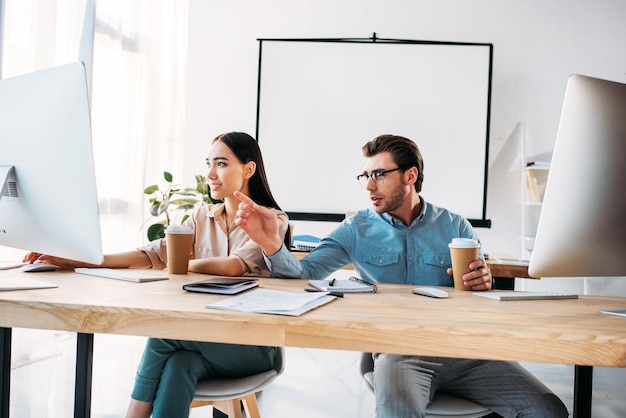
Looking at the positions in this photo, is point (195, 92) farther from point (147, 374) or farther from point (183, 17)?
point (147, 374)

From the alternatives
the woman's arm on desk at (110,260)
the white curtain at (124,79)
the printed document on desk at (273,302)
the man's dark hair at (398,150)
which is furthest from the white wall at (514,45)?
the printed document on desk at (273,302)

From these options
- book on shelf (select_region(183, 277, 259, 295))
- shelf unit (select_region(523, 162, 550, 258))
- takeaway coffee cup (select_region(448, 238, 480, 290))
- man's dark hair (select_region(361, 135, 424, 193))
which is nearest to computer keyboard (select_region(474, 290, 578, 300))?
takeaway coffee cup (select_region(448, 238, 480, 290))

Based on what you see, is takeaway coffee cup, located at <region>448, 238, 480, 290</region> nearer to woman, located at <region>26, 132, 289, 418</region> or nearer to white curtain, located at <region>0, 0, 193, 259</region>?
woman, located at <region>26, 132, 289, 418</region>

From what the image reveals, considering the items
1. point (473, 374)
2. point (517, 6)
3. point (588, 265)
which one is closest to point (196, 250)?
point (473, 374)

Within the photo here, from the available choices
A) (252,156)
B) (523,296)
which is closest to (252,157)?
(252,156)

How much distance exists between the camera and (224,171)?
1903 millimetres

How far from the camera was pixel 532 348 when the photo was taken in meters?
0.81

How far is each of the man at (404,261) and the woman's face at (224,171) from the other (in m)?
0.38

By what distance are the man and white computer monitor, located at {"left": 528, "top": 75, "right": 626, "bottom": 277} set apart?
308 millimetres

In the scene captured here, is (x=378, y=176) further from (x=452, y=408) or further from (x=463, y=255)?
(x=452, y=408)

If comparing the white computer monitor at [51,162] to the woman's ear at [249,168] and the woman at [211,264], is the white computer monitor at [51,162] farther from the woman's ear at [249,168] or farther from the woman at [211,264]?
the woman's ear at [249,168]

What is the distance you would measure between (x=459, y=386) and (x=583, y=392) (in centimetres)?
28

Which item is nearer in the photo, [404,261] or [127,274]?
[127,274]

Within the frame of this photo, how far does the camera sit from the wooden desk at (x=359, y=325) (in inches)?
31.8
